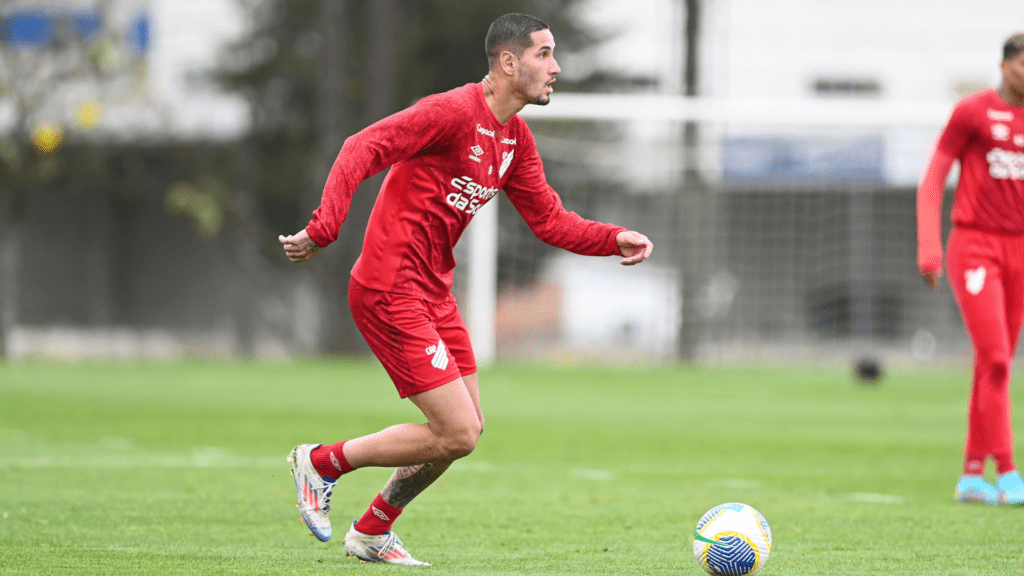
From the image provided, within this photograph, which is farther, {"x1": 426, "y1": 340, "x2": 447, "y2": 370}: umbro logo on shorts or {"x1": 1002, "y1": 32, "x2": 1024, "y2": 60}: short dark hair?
{"x1": 1002, "y1": 32, "x2": 1024, "y2": 60}: short dark hair

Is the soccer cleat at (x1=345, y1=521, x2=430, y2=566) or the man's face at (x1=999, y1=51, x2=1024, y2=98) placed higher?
the man's face at (x1=999, y1=51, x2=1024, y2=98)

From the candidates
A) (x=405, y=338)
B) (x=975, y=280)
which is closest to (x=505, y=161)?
(x=405, y=338)

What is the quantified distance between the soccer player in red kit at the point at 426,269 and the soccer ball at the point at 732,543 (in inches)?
39.4

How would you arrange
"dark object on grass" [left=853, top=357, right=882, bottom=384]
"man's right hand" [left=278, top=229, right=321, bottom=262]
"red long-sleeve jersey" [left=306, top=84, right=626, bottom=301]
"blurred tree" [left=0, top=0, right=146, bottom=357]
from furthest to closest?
"blurred tree" [left=0, top=0, right=146, bottom=357]
"dark object on grass" [left=853, top=357, right=882, bottom=384]
"red long-sleeve jersey" [left=306, top=84, right=626, bottom=301]
"man's right hand" [left=278, top=229, right=321, bottom=262]

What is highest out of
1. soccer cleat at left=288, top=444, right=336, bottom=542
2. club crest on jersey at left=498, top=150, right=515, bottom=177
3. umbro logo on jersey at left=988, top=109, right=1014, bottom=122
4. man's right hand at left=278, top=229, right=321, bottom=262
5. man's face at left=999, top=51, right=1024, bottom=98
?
man's face at left=999, top=51, right=1024, bottom=98

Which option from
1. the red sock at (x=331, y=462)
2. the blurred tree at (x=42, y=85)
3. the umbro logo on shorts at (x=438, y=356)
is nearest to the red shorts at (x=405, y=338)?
the umbro logo on shorts at (x=438, y=356)

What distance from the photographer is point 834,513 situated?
23.4 ft

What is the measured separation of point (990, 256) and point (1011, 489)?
1.31 meters

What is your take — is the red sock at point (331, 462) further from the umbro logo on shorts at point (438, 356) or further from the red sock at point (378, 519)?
the umbro logo on shorts at point (438, 356)

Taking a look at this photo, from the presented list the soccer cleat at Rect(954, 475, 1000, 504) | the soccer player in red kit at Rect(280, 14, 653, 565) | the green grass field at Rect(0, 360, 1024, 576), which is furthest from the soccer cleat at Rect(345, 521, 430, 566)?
the soccer cleat at Rect(954, 475, 1000, 504)

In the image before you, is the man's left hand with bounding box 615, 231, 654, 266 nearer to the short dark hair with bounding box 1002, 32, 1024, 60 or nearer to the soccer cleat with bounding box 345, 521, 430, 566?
the soccer cleat with bounding box 345, 521, 430, 566

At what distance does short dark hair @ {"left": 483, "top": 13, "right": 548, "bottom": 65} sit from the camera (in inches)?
215

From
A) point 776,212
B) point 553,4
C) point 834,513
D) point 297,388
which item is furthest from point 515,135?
point 553,4

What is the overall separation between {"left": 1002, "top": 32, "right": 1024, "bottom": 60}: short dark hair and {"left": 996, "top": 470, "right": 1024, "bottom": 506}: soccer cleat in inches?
91.9
